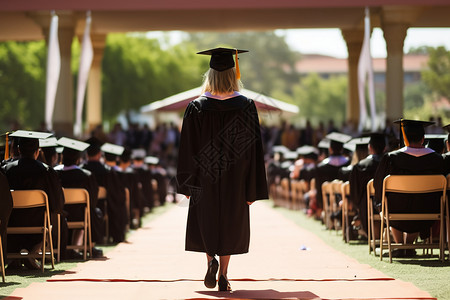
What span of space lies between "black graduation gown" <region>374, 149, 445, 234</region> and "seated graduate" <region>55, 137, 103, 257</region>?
11.7 ft

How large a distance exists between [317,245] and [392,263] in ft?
7.70

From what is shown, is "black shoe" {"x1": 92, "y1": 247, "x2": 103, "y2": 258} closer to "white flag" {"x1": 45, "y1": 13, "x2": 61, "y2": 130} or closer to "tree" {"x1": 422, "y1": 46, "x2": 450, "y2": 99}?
"white flag" {"x1": 45, "y1": 13, "x2": 61, "y2": 130}

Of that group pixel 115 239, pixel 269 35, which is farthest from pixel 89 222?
pixel 269 35

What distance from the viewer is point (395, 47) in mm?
24891

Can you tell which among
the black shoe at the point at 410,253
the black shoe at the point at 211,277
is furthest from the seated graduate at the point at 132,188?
the black shoe at the point at 211,277

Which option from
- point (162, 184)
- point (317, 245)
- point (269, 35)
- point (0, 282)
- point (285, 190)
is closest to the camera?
point (0, 282)

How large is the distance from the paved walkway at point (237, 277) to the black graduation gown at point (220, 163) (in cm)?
56

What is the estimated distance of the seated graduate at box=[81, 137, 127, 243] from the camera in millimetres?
13047

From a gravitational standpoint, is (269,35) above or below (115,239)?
above

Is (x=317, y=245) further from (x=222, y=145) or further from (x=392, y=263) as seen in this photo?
(x=222, y=145)

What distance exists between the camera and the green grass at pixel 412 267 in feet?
25.0

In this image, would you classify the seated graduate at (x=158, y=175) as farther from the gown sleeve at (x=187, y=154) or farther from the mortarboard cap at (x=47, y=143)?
the gown sleeve at (x=187, y=154)

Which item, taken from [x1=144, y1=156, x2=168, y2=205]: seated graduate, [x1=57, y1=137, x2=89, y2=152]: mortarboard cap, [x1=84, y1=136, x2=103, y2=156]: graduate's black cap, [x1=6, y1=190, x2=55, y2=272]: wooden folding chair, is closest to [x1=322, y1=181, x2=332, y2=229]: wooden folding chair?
[x1=84, y1=136, x2=103, y2=156]: graduate's black cap

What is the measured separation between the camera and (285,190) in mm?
22750
